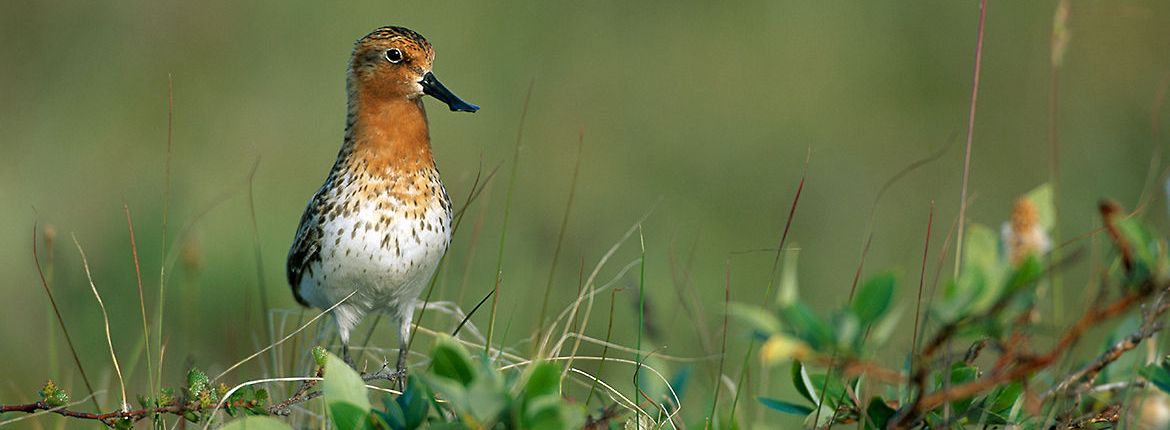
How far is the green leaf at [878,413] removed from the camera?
9.62 ft

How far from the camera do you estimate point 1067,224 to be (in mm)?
8352

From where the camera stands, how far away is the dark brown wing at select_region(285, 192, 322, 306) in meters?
4.35

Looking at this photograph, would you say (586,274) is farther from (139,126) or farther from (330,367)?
(330,367)

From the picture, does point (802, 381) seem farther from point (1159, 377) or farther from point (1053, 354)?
point (1053, 354)

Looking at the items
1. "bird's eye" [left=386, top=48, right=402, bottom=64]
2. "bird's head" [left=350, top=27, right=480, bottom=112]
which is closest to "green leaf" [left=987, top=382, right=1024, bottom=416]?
"bird's head" [left=350, top=27, right=480, bottom=112]

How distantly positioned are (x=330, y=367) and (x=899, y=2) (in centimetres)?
870

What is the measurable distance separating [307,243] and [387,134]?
45 cm

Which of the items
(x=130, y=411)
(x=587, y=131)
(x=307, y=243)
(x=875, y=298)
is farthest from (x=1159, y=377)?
(x=587, y=131)

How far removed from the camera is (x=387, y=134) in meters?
4.27

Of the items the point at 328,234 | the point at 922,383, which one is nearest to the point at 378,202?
the point at 328,234

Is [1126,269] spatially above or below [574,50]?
above

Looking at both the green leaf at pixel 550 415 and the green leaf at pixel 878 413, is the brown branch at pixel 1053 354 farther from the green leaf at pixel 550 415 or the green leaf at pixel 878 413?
the green leaf at pixel 878 413

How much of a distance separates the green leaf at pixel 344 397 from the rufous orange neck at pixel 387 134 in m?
1.74

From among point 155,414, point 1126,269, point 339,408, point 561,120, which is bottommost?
point 561,120
